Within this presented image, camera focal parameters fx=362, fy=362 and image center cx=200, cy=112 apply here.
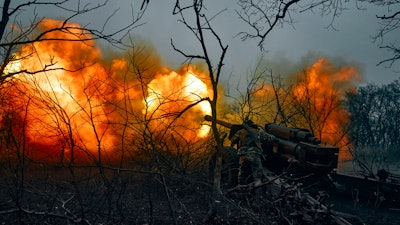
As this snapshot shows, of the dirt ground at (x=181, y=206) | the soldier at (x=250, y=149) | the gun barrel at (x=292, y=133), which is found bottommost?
the dirt ground at (x=181, y=206)

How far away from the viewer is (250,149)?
8.34 metres

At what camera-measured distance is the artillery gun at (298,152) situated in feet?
26.1

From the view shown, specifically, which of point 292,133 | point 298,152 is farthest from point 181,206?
point 292,133

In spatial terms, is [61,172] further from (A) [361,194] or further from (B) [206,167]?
(A) [361,194]

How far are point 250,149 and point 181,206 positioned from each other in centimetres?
367

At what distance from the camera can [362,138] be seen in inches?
1465

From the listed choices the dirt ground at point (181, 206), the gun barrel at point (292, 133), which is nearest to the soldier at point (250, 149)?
the gun barrel at point (292, 133)

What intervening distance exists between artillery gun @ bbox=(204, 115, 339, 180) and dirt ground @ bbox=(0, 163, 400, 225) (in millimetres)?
603

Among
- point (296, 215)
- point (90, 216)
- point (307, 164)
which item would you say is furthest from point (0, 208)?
point (307, 164)

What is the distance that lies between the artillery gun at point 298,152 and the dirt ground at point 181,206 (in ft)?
1.98

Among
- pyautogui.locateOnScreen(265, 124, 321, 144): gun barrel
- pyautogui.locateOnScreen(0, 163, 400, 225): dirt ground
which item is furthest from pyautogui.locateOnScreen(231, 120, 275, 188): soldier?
pyautogui.locateOnScreen(0, 163, 400, 225): dirt ground

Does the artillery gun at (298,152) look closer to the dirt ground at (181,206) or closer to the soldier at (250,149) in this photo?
the soldier at (250,149)

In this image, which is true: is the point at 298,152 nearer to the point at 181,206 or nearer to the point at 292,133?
the point at 292,133

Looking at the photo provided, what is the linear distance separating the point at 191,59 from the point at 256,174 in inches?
114
